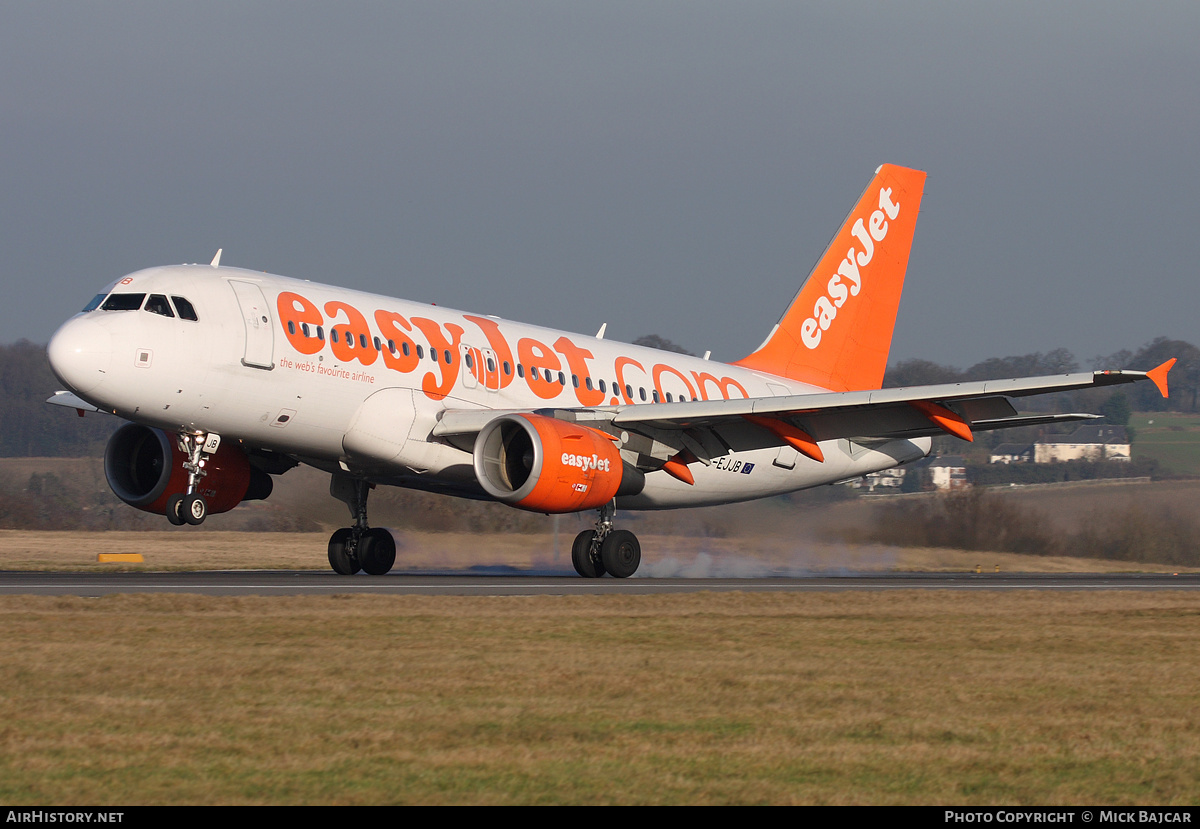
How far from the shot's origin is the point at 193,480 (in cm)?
2322

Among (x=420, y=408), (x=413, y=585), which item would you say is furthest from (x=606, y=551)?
(x=413, y=585)

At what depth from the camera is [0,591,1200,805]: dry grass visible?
7.59 meters

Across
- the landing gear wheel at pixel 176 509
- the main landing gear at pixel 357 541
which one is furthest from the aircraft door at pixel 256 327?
the main landing gear at pixel 357 541

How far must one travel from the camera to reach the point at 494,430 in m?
24.1

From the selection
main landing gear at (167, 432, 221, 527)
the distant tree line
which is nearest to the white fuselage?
main landing gear at (167, 432, 221, 527)

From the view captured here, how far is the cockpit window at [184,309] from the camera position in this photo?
2228cm

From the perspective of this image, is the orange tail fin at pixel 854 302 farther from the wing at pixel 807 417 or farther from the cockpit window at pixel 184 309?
the cockpit window at pixel 184 309

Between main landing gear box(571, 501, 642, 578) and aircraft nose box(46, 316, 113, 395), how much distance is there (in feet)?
30.9

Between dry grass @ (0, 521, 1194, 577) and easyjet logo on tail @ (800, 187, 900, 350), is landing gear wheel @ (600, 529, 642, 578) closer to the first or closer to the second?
dry grass @ (0, 521, 1194, 577)

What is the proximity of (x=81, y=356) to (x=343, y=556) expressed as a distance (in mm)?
8188

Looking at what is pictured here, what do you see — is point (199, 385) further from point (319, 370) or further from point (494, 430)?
point (494, 430)

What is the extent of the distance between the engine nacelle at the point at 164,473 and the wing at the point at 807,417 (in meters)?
4.49

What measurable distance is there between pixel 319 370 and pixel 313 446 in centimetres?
147

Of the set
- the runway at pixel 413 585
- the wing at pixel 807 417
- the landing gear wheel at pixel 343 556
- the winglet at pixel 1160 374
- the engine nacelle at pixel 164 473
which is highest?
the winglet at pixel 1160 374
